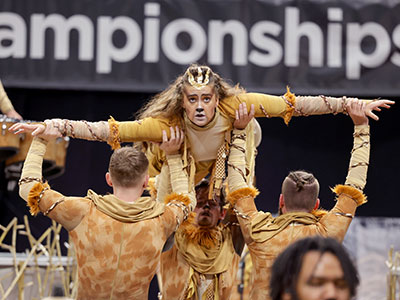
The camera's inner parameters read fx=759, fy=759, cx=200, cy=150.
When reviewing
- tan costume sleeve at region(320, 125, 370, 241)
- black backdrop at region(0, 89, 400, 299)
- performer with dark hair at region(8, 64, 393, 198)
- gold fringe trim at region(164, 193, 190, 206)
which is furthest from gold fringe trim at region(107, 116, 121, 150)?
black backdrop at region(0, 89, 400, 299)

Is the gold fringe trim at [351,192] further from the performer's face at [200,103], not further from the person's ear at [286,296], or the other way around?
the person's ear at [286,296]

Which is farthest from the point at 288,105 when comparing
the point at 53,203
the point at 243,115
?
the point at 53,203

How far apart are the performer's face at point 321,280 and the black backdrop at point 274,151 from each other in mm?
5280

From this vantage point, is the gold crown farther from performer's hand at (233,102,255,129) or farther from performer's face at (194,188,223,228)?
performer's face at (194,188,223,228)

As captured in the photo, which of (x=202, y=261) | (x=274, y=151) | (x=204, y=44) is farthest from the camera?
(x=274, y=151)

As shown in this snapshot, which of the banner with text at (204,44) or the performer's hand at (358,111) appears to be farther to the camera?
the banner with text at (204,44)

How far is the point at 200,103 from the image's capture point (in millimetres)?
3795

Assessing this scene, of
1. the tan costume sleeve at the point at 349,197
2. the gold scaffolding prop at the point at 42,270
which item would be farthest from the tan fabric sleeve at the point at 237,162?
the gold scaffolding prop at the point at 42,270

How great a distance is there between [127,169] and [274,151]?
422cm

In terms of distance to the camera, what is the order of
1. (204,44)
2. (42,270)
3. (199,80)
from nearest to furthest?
(199,80) < (42,270) < (204,44)

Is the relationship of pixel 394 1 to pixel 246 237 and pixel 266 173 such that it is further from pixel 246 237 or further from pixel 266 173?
pixel 246 237

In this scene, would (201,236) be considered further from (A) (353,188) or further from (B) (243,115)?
(A) (353,188)

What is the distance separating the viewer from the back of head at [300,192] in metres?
3.48

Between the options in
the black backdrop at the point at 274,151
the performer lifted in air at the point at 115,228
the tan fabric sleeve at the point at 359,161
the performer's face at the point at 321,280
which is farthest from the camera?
the black backdrop at the point at 274,151
